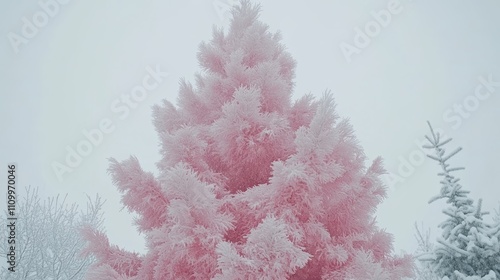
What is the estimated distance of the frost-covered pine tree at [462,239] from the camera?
165 inches

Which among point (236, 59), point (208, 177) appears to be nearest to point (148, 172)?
point (208, 177)

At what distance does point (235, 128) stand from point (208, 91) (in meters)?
1.11

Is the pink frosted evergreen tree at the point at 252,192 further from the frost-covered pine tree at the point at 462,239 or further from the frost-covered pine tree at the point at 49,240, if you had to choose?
the frost-covered pine tree at the point at 49,240

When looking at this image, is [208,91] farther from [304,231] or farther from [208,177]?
[304,231]

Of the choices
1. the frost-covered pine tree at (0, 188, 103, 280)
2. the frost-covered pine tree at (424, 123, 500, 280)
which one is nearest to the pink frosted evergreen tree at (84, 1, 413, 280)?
the frost-covered pine tree at (424, 123, 500, 280)

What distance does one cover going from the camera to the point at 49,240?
41.5ft

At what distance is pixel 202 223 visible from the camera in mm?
3426

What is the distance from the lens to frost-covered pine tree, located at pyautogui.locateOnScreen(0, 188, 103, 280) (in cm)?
1148

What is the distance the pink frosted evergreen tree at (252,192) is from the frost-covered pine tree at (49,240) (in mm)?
7890

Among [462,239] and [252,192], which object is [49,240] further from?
[462,239]

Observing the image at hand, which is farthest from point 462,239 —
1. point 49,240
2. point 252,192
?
point 49,240

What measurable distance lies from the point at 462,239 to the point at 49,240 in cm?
1287

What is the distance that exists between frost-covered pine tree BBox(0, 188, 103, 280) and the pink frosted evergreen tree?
7890mm

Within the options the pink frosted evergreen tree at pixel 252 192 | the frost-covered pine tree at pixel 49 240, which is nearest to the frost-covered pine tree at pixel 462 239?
the pink frosted evergreen tree at pixel 252 192
